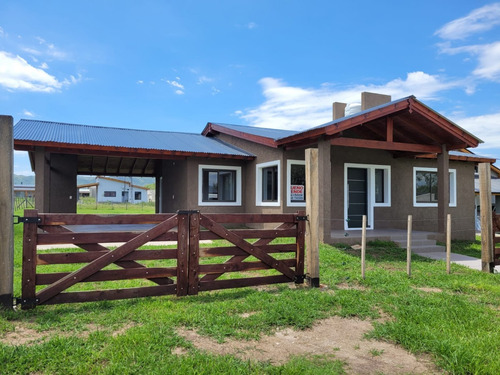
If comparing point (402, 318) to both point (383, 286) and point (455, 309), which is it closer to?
point (455, 309)

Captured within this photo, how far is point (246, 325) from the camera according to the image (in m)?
4.04

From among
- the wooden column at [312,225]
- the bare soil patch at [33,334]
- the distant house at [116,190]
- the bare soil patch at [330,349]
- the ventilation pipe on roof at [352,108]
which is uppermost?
the ventilation pipe on roof at [352,108]

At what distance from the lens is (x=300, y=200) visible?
12172mm

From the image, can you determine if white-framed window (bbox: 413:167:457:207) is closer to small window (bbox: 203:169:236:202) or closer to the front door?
the front door

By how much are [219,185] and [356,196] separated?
16.9ft

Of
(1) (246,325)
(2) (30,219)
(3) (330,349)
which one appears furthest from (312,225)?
(2) (30,219)

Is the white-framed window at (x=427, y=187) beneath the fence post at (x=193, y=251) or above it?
above

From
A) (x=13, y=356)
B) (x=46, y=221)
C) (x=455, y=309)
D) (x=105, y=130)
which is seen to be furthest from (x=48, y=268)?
(x=105, y=130)

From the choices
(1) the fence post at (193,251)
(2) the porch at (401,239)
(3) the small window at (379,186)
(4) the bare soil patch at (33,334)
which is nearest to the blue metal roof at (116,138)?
(3) the small window at (379,186)

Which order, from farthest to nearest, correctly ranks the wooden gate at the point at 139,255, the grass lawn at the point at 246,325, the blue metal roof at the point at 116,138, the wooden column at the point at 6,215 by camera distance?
the blue metal roof at the point at 116,138
the wooden gate at the point at 139,255
the wooden column at the point at 6,215
the grass lawn at the point at 246,325

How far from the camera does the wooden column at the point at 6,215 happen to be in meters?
4.41

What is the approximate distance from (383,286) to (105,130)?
45.1 ft

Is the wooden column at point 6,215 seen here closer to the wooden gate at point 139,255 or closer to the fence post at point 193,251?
the wooden gate at point 139,255

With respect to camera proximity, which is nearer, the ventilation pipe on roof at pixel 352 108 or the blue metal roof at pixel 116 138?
the blue metal roof at pixel 116 138
